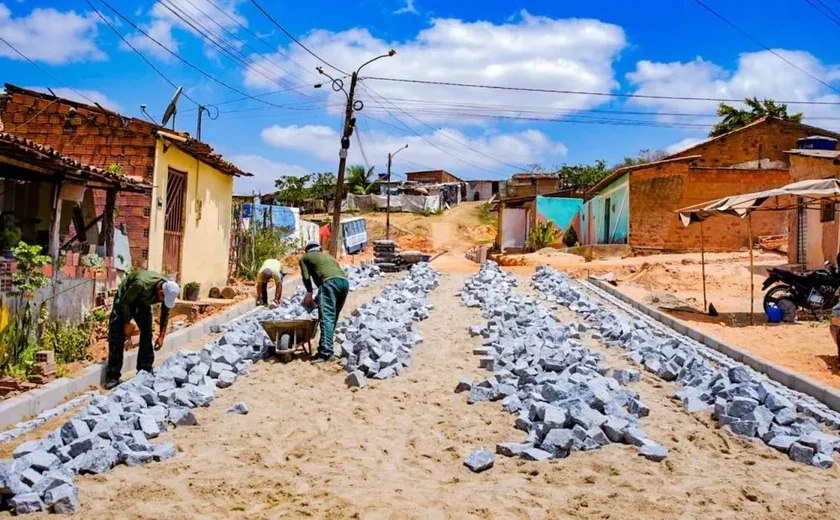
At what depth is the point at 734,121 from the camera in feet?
111

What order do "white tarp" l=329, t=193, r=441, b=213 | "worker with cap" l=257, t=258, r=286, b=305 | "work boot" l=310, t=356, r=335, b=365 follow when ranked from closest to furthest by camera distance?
"work boot" l=310, t=356, r=335, b=365 < "worker with cap" l=257, t=258, r=286, b=305 < "white tarp" l=329, t=193, r=441, b=213

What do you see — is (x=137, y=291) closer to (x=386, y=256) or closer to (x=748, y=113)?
(x=386, y=256)

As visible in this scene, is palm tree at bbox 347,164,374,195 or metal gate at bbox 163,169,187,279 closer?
metal gate at bbox 163,169,187,279

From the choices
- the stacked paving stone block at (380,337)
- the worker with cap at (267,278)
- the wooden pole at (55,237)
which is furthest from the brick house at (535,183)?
the wooden pole at (55,237)

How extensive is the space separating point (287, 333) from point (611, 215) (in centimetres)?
2038

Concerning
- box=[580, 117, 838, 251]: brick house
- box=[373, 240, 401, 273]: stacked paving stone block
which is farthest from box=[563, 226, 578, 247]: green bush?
box=[373, 240, 401, 273]: stacked paving stone block

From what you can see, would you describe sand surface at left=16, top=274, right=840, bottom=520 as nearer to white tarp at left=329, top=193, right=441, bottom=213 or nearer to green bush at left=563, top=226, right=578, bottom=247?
green bush at left=563, top=226, right=578, bottom=247

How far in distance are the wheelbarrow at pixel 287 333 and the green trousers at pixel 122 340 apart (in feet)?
4.18

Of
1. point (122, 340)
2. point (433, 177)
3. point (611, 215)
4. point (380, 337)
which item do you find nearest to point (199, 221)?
point (380, 337)

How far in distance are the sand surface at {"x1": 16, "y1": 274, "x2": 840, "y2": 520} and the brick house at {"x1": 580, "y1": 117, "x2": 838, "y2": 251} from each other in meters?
17.8

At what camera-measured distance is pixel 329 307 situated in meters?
7.80

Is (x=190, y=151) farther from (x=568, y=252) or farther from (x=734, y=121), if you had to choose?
Answer: (x=734, y=121)

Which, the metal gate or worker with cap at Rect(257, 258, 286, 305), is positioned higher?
the metal gate

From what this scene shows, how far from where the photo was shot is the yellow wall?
1171cm
